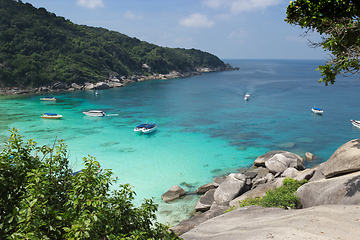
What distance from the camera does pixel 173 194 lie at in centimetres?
2369

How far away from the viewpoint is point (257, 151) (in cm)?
3622

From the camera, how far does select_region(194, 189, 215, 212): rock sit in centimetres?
2092

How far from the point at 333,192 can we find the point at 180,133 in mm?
33641

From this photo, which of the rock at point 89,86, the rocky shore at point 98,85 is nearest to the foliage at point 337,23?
the rocky shore at point 98,85

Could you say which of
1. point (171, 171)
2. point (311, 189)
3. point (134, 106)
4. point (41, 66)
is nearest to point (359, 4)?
point (311, 189)

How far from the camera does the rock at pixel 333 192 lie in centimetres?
1251

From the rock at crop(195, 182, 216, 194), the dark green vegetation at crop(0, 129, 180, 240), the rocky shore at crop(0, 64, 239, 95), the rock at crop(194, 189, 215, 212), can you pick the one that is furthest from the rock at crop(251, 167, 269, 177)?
the rocky shore at crop(0, 64, 239, 95)

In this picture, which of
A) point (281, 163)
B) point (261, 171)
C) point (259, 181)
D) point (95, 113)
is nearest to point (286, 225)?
point (259, 181)

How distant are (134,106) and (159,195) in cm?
4916

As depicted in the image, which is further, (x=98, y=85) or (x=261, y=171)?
(x=98, y=85)

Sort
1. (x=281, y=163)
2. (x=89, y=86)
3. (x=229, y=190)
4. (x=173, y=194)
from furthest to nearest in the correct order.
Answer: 1. (x=89, y=86)
2. (x=281, y=163)
3. (x=173, y=194)
4. (x=229, y=190)

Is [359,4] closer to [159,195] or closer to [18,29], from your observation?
[159,195]

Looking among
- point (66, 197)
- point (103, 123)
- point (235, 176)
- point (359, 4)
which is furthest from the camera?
point (103, 123)

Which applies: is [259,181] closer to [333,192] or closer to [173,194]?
[173,194]
